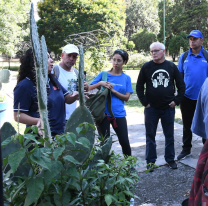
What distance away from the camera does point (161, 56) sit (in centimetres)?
401

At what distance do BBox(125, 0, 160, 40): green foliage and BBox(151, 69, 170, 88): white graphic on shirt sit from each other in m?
56.1

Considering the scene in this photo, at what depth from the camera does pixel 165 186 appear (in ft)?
12.2

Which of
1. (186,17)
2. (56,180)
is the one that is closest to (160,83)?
(56,180)

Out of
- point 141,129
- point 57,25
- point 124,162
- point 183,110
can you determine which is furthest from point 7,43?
point 124,162

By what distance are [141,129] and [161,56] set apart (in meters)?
3.06

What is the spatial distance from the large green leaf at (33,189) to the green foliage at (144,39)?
4893 cm

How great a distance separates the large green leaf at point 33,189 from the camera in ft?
3.22

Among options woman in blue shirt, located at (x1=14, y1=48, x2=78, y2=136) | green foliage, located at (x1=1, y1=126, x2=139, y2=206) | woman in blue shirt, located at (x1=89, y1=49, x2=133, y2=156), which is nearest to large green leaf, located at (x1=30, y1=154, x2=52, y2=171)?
green foliage, located at (x1=1, y1=126, x2=139, y2=206)

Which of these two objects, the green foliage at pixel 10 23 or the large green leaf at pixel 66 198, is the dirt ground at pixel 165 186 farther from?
the green foliage at pixel 10 23

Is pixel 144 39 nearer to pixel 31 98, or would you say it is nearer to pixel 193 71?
pixel 193 71

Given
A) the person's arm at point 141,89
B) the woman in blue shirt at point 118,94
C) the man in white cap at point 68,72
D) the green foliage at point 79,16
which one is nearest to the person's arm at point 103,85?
the woman in blue shirt at point 118,94

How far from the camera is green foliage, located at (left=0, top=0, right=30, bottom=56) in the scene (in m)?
23.7

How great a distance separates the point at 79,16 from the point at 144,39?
86.7 feet

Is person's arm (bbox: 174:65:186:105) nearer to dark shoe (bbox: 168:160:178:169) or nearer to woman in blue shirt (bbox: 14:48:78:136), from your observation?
dark shoe (bbox: 168:160:178:169)
